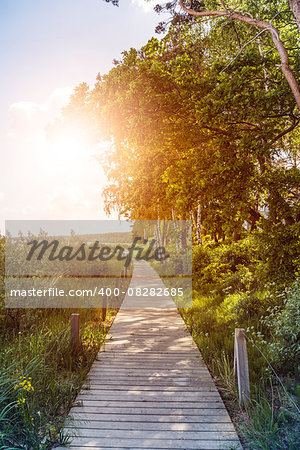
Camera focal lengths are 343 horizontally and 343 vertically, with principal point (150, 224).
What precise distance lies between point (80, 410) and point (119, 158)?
925cm

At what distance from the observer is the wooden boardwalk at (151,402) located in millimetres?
3787

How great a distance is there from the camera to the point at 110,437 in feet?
12.5

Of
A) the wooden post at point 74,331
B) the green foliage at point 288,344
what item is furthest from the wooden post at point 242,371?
the wooden post at point 74,331

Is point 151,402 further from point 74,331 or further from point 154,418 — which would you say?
point 74,331

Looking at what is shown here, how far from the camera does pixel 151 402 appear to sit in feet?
15.4

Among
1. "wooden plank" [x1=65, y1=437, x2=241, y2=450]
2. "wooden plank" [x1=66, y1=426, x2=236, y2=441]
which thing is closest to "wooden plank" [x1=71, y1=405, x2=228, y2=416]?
"wooden plank" [x1=66, y1=426, x2=236, y2=441]

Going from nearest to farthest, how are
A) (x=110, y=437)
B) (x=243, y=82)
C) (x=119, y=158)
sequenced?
(x=110, y=437) → (x=243, y=82) → (x=119, y=158)

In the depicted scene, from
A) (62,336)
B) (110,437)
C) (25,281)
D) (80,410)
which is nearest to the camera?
(110,437)

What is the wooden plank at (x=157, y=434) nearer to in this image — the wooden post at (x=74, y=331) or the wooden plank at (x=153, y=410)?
the wooden plank at (x=153, y=410)

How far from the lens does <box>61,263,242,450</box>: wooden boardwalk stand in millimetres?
3787

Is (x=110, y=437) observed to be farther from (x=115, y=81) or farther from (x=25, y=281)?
(x=115, y=81)

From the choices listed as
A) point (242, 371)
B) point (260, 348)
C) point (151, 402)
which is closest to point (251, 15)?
point (260, 348)

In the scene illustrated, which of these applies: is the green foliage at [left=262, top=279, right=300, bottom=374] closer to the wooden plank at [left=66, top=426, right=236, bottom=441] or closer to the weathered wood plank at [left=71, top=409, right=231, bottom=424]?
the weathered wood plank at [left=71, top=409, right=231, bottom=424]

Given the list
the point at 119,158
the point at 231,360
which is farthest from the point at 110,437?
the point at 119,158
